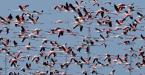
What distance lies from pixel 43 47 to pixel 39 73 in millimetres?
577

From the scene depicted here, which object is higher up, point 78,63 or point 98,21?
point 98,21

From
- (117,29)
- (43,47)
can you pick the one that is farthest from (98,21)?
(43,47)

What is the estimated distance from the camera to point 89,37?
10125mm

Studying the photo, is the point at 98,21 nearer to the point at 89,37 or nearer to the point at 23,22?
the point at 89,37

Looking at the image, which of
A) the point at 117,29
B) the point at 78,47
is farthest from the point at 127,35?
the point at 78,47

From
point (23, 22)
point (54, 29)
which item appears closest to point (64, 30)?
point (54, 29)

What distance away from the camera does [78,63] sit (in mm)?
10078

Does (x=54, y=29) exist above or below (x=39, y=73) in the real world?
above

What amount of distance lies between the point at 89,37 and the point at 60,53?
24.5 inches

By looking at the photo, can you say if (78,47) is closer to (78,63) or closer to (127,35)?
(78,63)

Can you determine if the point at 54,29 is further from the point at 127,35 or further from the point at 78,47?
the point at 127,35

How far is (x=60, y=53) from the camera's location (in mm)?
10172

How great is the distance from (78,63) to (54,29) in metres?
0.80

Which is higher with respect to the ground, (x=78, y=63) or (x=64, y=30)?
(x=64, y=30)
